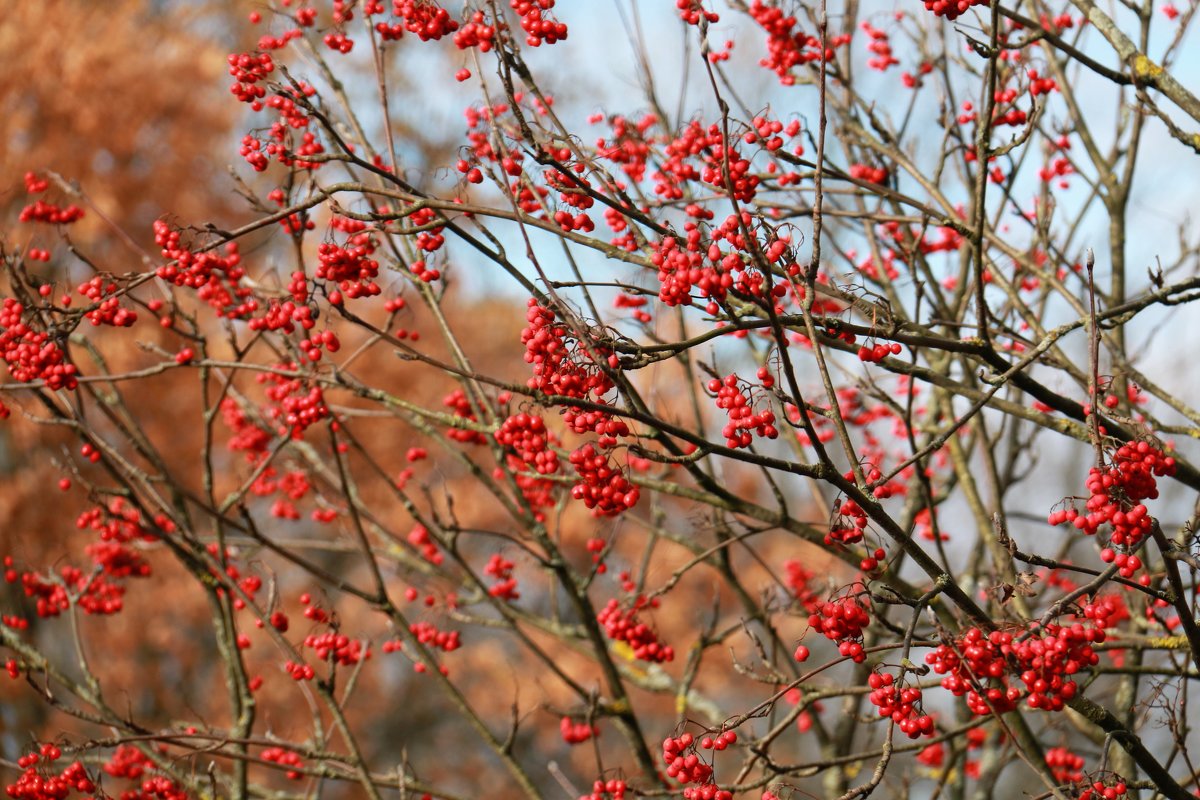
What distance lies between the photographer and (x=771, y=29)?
10.2 feet

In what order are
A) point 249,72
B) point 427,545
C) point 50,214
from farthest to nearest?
point 427,545 < point 50,214 < point 249,72

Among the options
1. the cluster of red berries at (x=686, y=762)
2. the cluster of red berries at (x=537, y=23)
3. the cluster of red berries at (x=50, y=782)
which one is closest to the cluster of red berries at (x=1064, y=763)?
the cluster of red berries at (x=686, y=762)

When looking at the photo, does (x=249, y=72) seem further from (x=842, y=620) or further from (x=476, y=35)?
(x=842, y=620)

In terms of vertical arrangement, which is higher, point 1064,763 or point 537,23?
point 537,23

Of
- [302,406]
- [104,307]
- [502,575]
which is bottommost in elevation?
[104,307]

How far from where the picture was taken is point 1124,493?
179cm

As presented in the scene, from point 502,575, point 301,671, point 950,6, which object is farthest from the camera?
point 502,575

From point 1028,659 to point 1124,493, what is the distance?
316 mm

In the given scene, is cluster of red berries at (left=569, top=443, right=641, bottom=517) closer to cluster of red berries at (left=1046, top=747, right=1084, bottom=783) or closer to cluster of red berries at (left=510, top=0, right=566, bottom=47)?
cluster of red berries at (left=510, top=0, right=566, bottom=47)

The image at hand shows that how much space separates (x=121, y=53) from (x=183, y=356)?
300 inches

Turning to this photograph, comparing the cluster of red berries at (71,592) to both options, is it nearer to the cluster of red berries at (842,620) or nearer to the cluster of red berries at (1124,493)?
the cluster of red berries at (842,620)

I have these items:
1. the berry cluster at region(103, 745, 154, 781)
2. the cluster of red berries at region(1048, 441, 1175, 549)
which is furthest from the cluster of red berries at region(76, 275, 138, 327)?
the cluster of red berries at region(1048, 441, 1175, 549)

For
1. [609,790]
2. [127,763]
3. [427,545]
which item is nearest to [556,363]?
[609,790]

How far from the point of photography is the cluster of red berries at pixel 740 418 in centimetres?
190
